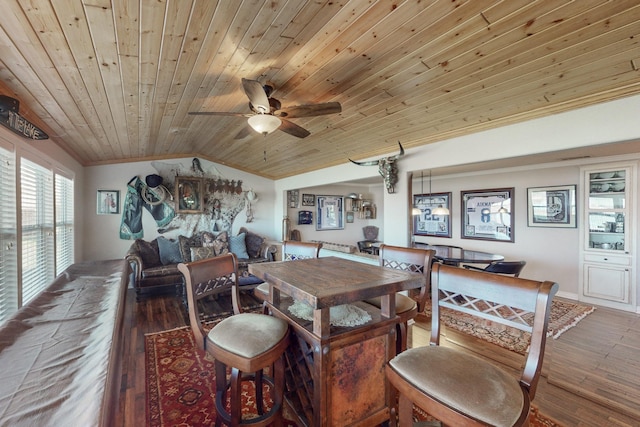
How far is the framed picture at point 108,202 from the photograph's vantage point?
15.9 feet

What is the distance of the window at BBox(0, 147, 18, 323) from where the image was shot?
6.53ft

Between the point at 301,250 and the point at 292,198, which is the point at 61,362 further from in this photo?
the point at 292,198

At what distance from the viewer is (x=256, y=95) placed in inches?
74.8

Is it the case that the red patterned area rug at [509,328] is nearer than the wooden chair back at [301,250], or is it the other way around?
the wooden chair back at [301,250]

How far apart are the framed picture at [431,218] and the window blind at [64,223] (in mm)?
6582

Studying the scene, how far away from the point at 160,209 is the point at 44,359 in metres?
4.41

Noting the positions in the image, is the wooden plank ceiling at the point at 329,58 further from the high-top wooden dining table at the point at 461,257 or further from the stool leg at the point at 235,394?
the high-top wooden dining table at the point at 461,257

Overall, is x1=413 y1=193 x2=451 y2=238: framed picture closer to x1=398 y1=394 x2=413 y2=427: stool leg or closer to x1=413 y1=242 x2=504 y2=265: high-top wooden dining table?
x1=413 y1=242 x2=504 y2=265: high-top wooden dining table

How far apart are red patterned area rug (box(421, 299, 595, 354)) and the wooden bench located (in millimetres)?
3263

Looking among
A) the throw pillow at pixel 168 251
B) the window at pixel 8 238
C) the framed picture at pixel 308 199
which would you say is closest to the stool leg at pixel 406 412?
the window at pixel 8 238

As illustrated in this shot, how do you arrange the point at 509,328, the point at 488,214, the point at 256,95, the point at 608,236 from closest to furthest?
the point at 256,95, the point at 509,328, the point at 608,236, the point at 488,214

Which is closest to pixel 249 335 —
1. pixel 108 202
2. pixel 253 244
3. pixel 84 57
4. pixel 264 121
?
pixel 264 121

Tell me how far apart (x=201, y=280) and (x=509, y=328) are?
3737mm

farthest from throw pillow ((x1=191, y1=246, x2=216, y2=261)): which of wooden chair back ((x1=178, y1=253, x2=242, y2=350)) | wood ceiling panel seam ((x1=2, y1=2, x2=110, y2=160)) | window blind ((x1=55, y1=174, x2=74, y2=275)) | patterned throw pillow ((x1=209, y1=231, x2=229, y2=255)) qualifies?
wooden chair back ((x1=178, y1=253, x2=242, y2=350))
